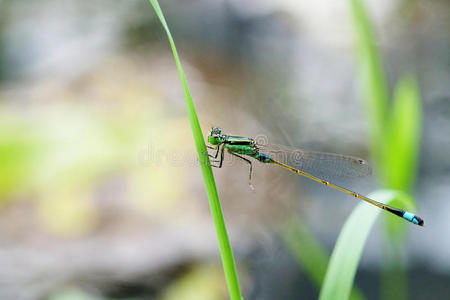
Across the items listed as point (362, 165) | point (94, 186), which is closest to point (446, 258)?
point (362, 165)

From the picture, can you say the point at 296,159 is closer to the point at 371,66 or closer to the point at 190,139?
the point at 371,66

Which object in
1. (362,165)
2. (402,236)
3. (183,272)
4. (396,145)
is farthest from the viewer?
(183,272)

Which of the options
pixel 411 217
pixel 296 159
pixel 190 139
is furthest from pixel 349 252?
pixel 190 139

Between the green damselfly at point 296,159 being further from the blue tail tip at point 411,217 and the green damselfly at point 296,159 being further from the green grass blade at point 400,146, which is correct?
the green grass blade at point 400,146

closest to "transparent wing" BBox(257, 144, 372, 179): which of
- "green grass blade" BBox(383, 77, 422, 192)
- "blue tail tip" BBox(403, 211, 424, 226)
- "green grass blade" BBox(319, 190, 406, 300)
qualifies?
"green grass blade" BBox(383, 77, 422, 192)

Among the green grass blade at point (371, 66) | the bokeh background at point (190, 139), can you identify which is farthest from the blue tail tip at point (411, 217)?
the bokeh background at point (190, 139)

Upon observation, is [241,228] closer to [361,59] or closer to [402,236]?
[402,236]

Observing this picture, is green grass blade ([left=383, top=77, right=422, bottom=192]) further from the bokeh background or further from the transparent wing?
the bokeh background
